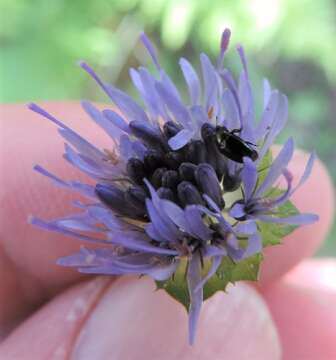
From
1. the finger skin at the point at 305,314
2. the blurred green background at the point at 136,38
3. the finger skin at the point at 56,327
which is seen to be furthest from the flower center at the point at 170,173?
the blurred green background at the point at 136,38

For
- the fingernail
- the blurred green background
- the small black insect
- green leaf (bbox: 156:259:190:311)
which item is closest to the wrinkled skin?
the fingernail

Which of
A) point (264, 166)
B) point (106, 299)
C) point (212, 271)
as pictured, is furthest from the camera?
point (106, 299)

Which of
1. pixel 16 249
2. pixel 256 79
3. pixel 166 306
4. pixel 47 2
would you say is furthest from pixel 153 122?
pixel 256 79

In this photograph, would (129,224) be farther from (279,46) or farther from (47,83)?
(279,46)

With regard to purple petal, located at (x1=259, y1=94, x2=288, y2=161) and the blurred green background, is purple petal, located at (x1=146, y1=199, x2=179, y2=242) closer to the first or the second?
purple petal, located at (x1=259, y1=94, x2=288, y2=161)

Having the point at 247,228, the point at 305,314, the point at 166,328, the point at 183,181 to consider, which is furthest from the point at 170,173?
the point at 305,314

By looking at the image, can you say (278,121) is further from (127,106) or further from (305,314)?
(305,314)
